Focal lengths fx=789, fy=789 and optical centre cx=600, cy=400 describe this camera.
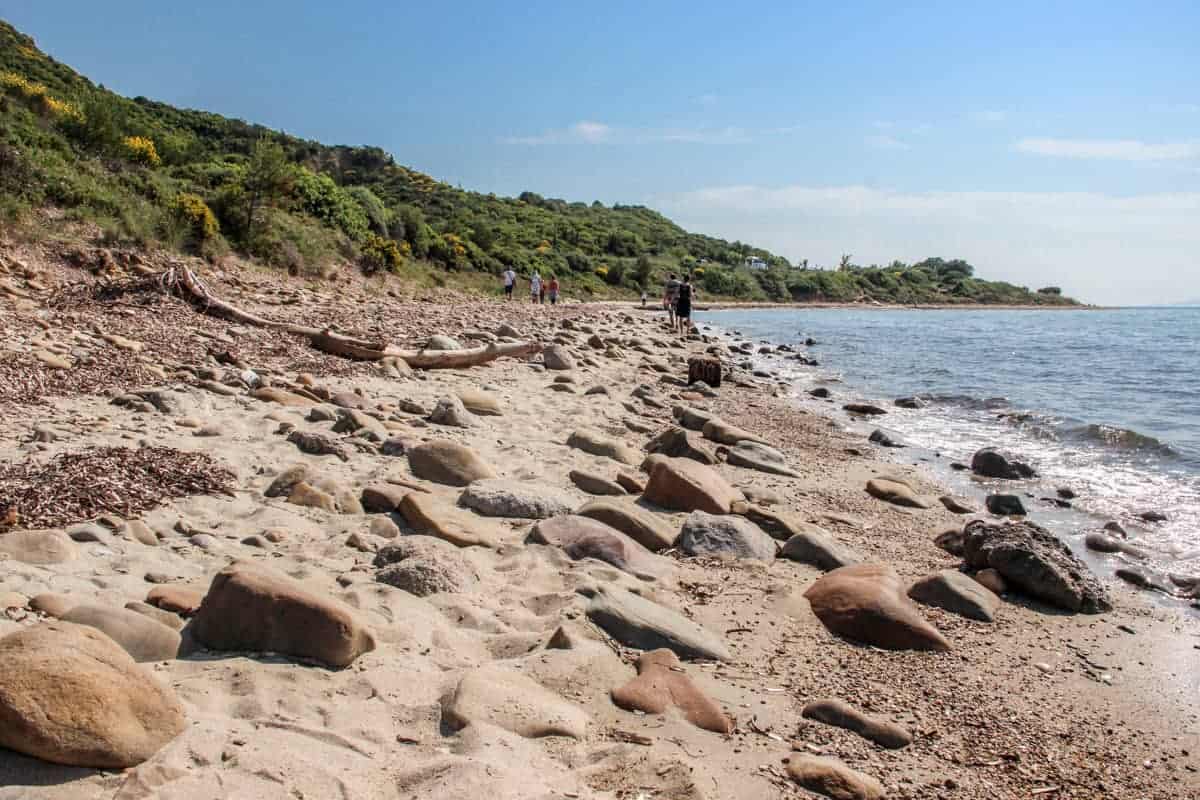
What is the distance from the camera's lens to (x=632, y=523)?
4477 mm

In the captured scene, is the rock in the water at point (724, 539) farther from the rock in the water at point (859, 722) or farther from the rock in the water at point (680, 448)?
the rock in the water at point (680, 448)

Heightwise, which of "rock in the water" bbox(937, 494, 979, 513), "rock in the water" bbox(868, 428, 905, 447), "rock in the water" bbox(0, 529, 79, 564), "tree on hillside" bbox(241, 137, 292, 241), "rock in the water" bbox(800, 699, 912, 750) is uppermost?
"tree on hillside" bbox(241, 137, 292, 241)

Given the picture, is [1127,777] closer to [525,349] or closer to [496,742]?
[496,742]

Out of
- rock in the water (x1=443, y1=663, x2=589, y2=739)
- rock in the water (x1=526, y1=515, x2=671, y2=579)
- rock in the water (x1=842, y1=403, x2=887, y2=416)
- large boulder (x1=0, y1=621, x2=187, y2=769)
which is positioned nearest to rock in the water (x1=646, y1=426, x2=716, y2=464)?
rock in the water (x1=526, y1=515, x2=671, y2=579)

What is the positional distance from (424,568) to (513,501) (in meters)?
1.21

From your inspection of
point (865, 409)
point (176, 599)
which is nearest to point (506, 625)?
point (176, 599)

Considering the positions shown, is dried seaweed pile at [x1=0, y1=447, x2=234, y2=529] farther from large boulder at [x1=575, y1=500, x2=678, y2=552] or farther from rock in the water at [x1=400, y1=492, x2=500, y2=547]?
large boulder at [x1=575, y1=500, x2=678, y2=552]

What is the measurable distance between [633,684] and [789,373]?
14.6 metres

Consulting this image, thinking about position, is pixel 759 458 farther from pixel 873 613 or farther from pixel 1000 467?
pixel 873 613

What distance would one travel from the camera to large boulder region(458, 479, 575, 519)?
4578 mm

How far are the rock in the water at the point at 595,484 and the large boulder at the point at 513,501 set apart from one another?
1.64 feet

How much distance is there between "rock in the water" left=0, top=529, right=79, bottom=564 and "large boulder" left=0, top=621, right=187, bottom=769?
1060mm

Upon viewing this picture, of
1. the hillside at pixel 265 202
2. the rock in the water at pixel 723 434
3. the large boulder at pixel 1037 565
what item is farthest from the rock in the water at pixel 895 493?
the hillside at pixel 265 202

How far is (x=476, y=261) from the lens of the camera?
109 ft
